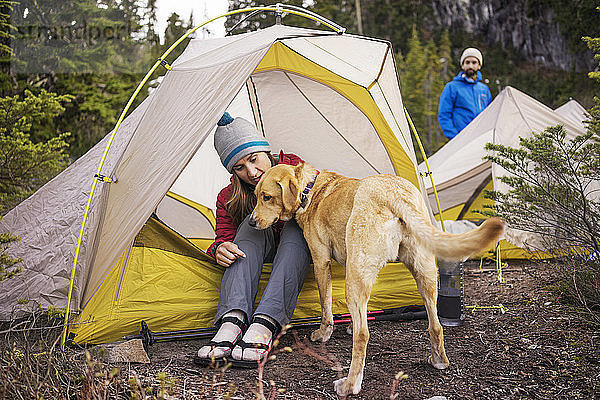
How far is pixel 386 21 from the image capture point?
3153 cm

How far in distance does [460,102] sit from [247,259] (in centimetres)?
459

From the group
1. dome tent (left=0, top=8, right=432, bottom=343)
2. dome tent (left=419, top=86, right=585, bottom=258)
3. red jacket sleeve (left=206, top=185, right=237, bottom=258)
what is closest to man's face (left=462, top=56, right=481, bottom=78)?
dome tent (left=419, top=86, right=585, bottom=258)

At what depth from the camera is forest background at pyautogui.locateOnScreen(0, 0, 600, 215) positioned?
15.5ft

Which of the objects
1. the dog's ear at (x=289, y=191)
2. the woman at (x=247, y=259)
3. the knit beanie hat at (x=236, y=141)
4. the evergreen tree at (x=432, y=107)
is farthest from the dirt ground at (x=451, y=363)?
the evergreen tree at (x=432, y=107)

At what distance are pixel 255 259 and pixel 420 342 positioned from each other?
1224mm

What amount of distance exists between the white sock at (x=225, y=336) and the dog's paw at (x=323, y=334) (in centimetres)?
54

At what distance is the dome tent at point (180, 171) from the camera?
3.31 m

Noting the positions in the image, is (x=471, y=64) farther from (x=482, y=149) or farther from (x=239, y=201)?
(x=239, y=201)

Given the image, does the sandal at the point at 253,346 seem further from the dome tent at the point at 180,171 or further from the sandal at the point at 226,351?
the dome tent at the point at 180,171

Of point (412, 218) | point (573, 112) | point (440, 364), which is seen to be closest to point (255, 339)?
point (440, 364)

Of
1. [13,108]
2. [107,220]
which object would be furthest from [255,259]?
[13,108]

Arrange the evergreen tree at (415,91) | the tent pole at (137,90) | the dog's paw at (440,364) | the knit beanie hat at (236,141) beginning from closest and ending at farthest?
the dog's paw at (440,364), the tent pole at (137,90), the knit beanie hat at (236,141), the evergreen tree at (415,91)

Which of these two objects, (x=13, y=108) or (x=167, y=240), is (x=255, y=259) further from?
(x=13, y=108)

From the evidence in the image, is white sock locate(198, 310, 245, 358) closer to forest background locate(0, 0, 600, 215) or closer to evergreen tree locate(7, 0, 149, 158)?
forest background locate(0, 0, 600, 215)
